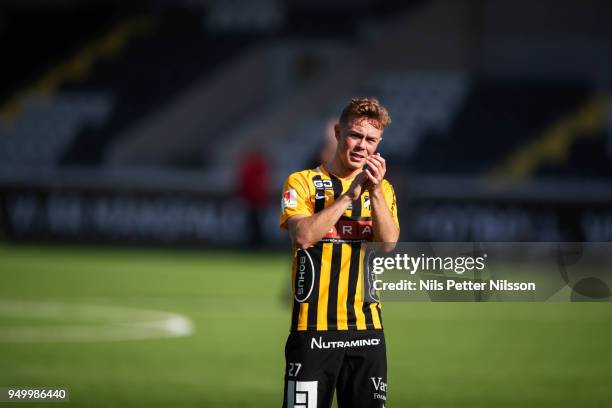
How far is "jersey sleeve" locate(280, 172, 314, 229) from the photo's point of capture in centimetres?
559

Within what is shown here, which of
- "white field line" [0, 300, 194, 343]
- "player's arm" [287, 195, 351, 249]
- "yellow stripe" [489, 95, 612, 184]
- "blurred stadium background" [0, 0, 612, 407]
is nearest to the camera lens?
"player's arm" [287, 195, 351, 249]

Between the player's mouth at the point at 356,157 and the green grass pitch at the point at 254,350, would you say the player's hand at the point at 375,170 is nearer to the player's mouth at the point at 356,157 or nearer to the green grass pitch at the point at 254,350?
the player's mouth at the point at 356,157

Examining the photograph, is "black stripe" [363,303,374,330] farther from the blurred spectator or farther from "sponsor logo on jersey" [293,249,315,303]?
the blurred spectator

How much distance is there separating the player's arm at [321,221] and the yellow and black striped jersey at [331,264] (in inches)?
6.7

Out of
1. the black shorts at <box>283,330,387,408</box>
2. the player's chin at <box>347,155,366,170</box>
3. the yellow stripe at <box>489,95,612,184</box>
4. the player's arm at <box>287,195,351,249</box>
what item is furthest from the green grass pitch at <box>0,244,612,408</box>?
the yellow stripe at <box>489,95,612,184</box>

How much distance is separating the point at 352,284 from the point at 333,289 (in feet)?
0.31

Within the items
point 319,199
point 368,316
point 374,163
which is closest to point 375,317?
point 368,316

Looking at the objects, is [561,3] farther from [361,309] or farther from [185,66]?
[361,309]

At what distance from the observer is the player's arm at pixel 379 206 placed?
520 centimetres

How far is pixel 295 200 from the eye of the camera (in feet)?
18.4

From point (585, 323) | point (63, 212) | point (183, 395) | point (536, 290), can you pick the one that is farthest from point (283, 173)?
point (536, 290)

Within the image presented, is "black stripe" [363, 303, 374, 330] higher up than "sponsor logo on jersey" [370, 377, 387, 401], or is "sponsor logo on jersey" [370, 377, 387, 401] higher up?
"black stripe" [363, 303, 374, 330]

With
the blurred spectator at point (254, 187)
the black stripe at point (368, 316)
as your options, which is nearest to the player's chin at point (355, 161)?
the black stripe at point (368, 316)

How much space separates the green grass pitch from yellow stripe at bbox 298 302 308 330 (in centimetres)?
379
